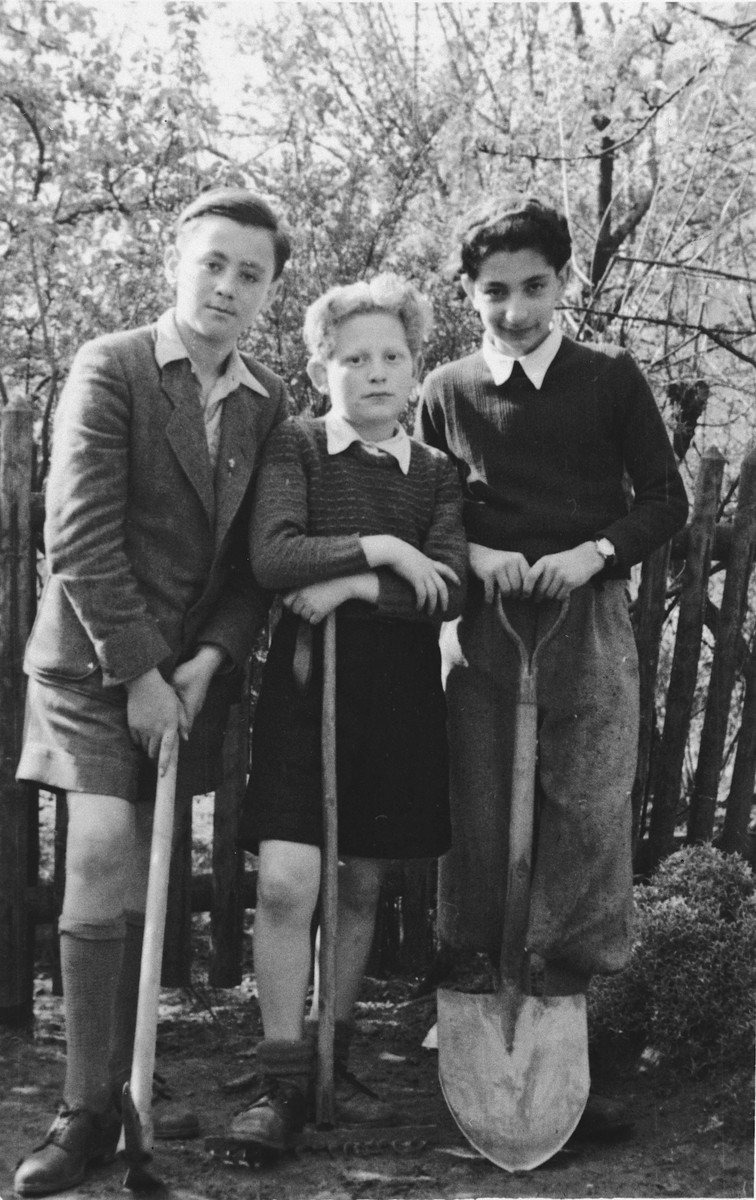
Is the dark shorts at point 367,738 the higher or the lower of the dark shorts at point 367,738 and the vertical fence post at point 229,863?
the higher

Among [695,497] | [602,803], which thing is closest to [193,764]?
[602,803]

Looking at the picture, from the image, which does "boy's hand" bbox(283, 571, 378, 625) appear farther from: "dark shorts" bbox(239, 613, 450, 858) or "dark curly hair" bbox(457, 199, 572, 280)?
"dark curly hair" bbox(457, 199, 572, 280)

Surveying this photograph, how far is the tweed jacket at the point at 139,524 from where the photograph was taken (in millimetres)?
2615

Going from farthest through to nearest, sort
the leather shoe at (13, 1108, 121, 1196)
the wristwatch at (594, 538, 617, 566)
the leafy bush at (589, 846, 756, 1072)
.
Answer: the leafy bush at (589, 846, 756, 1072) → the wristwatch at (594, 538, 617, 566) → the leather shoe at (13, 1108, 121, 1196)

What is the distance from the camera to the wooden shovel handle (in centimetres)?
288

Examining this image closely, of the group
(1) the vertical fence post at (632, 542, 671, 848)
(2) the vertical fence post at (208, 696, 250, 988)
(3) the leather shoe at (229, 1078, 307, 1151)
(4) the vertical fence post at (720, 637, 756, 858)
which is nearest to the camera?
(3) the leather shoe at (229, 1078, 307, 1151)

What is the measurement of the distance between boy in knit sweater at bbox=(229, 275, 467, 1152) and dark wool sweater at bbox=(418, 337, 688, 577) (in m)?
0.13

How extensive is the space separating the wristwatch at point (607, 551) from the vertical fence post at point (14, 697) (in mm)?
1568

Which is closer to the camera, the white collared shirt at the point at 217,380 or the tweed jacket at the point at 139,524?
the tweed jacket at the point at 139,524

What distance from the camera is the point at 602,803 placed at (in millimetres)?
2994

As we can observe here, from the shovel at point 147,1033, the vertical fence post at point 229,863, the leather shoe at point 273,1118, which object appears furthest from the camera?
the vertical fence post at point 229,863

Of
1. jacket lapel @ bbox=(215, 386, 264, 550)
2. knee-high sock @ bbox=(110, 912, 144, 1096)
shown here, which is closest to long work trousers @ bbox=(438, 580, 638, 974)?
jacket lapel @ bbox=(215, 386, 264, 550)

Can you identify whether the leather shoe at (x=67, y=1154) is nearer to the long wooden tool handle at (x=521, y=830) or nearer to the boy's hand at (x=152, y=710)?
the boy's hand at (x=152, y=710)

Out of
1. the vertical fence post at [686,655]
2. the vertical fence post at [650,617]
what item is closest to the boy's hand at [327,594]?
the vertical fence post at [650,617]
